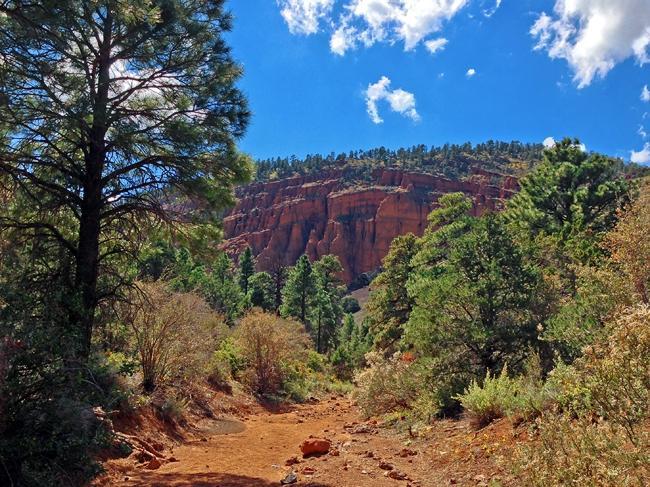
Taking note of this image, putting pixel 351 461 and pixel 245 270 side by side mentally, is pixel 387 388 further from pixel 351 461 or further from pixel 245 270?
pixel 245 270

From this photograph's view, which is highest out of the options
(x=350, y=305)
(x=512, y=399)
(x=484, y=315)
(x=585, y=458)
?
(x=350, y=305)

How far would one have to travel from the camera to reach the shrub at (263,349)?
2277 centimetres

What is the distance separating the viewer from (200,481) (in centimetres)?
711

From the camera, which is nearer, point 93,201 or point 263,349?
point 93,201

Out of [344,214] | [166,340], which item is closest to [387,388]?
[166,340]

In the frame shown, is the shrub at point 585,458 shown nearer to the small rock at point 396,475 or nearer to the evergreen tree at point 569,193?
the small rock at point 396,475

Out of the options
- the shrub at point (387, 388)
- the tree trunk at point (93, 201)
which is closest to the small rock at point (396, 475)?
the tree trunk at point (93, 201)

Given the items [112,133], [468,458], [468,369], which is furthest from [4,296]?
[468,369]

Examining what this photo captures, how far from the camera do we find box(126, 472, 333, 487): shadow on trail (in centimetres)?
683

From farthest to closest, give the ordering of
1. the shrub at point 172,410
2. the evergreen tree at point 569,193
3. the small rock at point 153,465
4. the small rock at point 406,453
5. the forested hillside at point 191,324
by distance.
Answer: the evergreen tree at point 569,193, the shrub at point 172,410, the small rock at point 406,453, the small rock at point 153,465, the forested hillside at point 191,324

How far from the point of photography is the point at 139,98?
378 inches

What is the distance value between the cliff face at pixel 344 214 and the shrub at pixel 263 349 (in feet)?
368

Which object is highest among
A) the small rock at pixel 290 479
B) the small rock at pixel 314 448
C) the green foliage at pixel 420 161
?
the green foliage at pixel 420 161

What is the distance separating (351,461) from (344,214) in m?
144
